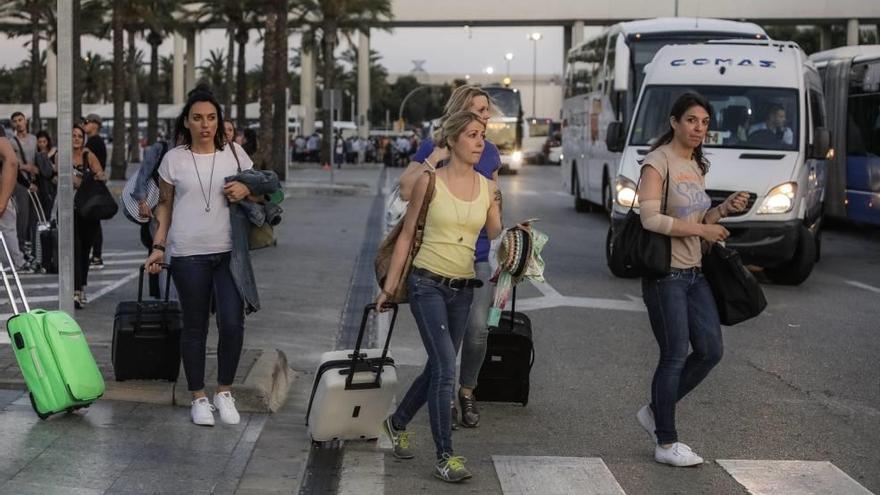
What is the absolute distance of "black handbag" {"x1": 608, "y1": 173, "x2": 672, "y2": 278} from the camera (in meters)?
6.80

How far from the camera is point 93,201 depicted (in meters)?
12.6

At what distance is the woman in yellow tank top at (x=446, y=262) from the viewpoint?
257 inches

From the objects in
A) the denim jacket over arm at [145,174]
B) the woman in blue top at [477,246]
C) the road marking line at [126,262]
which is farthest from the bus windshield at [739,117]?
the denim jacket over arm at [145,174]

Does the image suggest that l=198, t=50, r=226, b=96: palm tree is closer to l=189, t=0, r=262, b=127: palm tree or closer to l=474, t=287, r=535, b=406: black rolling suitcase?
l=189, t=0, r=262, b=127: palm tree

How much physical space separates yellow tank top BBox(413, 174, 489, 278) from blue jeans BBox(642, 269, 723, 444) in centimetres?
98

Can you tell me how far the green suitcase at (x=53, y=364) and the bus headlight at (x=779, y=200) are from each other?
9.68 meters

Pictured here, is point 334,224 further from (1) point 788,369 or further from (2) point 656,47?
(1) point 788,369

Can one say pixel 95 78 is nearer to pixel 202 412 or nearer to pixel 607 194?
pixel 607 194

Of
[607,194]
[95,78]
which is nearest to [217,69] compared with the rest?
[95,78]

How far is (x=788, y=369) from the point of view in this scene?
10.2 m

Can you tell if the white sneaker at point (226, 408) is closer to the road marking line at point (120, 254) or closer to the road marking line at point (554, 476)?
the road marking line at point (554, 476)

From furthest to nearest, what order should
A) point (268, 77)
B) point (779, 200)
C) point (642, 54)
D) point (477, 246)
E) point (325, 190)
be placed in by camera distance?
point (268, 77) → point (325, 190) → point (642, 54) → point (779, 200) → point (477, 246)

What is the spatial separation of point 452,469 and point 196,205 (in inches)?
81.9

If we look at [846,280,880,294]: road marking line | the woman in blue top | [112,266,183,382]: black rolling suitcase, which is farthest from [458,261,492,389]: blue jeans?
[846,280,880,294]: road marking line
